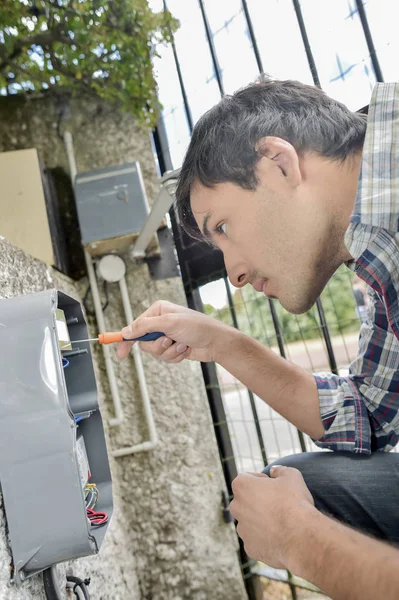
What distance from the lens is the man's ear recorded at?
0.93 m

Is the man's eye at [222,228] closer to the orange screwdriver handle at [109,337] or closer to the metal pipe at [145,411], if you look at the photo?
the orange screwdriver handle at [109,337]

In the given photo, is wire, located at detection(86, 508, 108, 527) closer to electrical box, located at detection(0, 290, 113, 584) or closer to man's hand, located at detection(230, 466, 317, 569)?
electrical box, located at detection(0, 290, 113, 584)

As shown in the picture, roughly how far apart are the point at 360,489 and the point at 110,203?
1.21m

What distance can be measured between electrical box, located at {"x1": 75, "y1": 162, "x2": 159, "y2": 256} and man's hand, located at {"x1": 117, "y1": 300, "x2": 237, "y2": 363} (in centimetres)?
65

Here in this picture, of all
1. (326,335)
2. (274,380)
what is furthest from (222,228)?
(326,335)

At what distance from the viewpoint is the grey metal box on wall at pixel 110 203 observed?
1.66 m

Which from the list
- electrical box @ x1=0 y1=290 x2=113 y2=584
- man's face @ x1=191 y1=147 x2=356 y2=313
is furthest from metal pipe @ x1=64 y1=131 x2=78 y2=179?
electrical box @ x1=0 y1=290 x2=113 y2=584

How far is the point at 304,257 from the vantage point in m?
0.97

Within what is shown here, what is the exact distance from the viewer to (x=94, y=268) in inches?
71.6

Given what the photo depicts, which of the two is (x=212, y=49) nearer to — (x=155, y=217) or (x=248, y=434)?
(x=155, y=217)

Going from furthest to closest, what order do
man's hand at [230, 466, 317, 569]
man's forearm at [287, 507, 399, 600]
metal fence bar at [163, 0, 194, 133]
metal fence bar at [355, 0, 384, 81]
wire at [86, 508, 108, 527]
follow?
metal fence bar at [163, 0, 194, 133] → metal fence bar at [355, 0, 384, 81] → wire at [86, 508, 108, 527] → man's hand at [230, 466, 317, 569] → man's forearm at [287, 507, 399, 600]

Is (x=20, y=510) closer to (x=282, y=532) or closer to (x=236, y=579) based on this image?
(x=282, y=532)

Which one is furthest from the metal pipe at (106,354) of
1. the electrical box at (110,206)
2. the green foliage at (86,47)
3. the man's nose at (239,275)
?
the man's nose at (239,275)

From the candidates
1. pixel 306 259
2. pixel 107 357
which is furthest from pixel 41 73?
pixel 306 259
